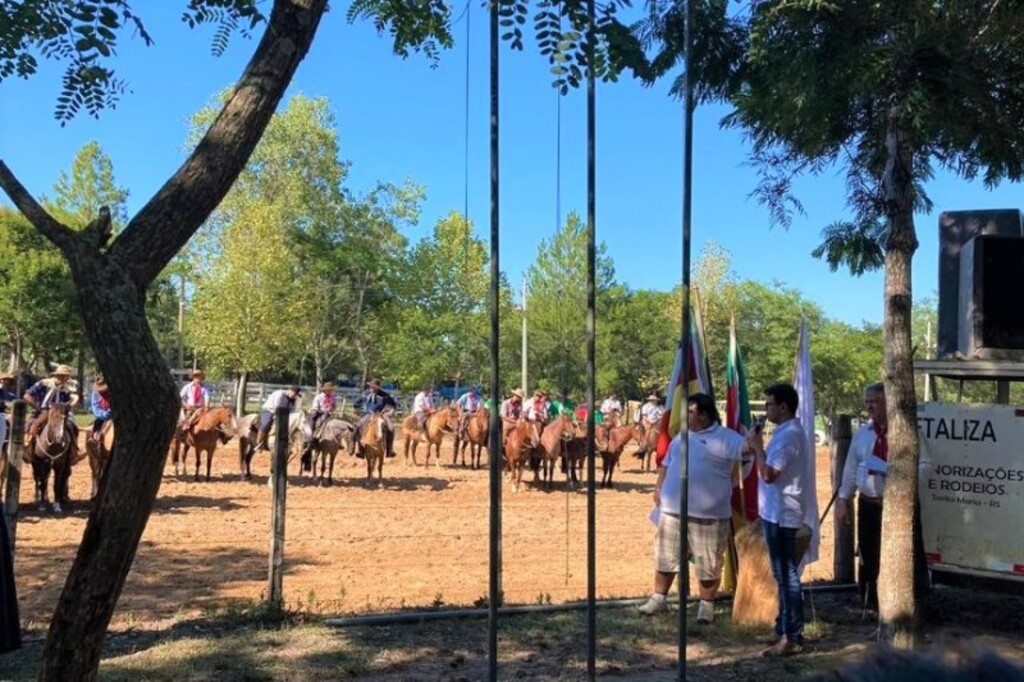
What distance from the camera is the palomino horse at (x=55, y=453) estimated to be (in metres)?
13.8

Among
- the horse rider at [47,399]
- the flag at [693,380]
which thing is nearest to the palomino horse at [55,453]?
the horse rider at [47,399]

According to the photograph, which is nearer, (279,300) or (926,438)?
(926,438)

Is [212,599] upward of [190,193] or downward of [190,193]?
downward

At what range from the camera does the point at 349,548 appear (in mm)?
11656

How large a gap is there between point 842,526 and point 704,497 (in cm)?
244

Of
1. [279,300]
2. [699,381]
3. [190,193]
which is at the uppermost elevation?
[279,300]

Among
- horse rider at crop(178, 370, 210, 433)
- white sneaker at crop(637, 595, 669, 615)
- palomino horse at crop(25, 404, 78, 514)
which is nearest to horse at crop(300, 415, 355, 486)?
horse rider at crop(178, 370, 210, 433)

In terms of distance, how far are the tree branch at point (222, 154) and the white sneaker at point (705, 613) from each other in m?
5.04

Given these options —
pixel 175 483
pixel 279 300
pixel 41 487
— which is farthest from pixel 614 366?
pixel 41 487

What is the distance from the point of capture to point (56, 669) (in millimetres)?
3764

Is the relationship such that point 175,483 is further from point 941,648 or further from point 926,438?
point 941,648

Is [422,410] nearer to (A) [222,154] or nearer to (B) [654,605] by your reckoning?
(B) [654,605]

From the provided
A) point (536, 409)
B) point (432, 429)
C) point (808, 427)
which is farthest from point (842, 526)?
point (432, 429)

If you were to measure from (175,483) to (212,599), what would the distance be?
10018mm
